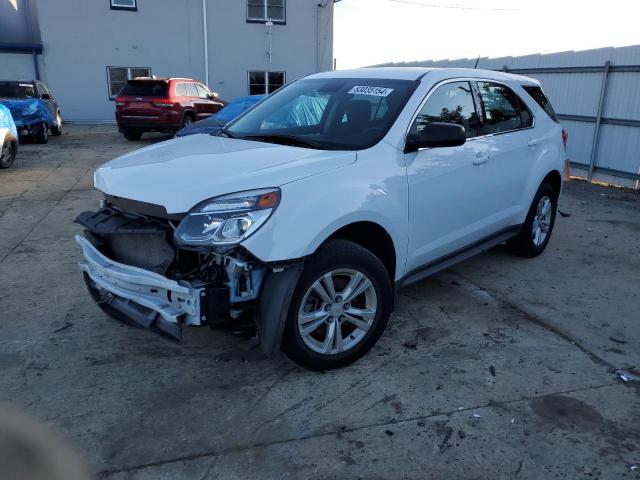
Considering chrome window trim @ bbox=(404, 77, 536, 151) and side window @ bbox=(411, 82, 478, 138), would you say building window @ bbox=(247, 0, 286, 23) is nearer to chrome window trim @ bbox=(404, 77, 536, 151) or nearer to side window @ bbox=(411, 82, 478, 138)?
chrome window trim @ bbox=(404, 77, 536, 151)

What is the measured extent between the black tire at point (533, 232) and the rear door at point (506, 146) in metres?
0.26

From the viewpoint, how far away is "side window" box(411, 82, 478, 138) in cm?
395

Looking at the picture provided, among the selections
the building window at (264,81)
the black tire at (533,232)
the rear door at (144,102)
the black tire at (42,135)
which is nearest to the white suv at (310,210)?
the black tire at (533,232)

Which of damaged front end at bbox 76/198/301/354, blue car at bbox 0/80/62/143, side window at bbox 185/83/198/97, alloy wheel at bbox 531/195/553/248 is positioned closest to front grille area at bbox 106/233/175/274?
damaged front end at bbox 76/198/301/354

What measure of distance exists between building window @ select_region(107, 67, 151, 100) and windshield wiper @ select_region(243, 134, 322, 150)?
66.4ft

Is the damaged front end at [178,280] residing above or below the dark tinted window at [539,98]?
below

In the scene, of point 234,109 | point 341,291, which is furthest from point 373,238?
point 234,109

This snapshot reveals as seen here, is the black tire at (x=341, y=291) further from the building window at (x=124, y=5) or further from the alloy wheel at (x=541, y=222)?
the building window at (x=124, y=5)

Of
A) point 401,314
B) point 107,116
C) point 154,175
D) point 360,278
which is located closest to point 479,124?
point 401,314

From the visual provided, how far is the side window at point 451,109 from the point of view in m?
3.95

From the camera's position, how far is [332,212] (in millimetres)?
3129

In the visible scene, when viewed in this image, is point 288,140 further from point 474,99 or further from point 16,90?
point 16,90

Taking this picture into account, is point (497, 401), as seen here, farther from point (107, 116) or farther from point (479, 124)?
point (107, 116)

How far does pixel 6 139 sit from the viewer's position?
34.0 feet
